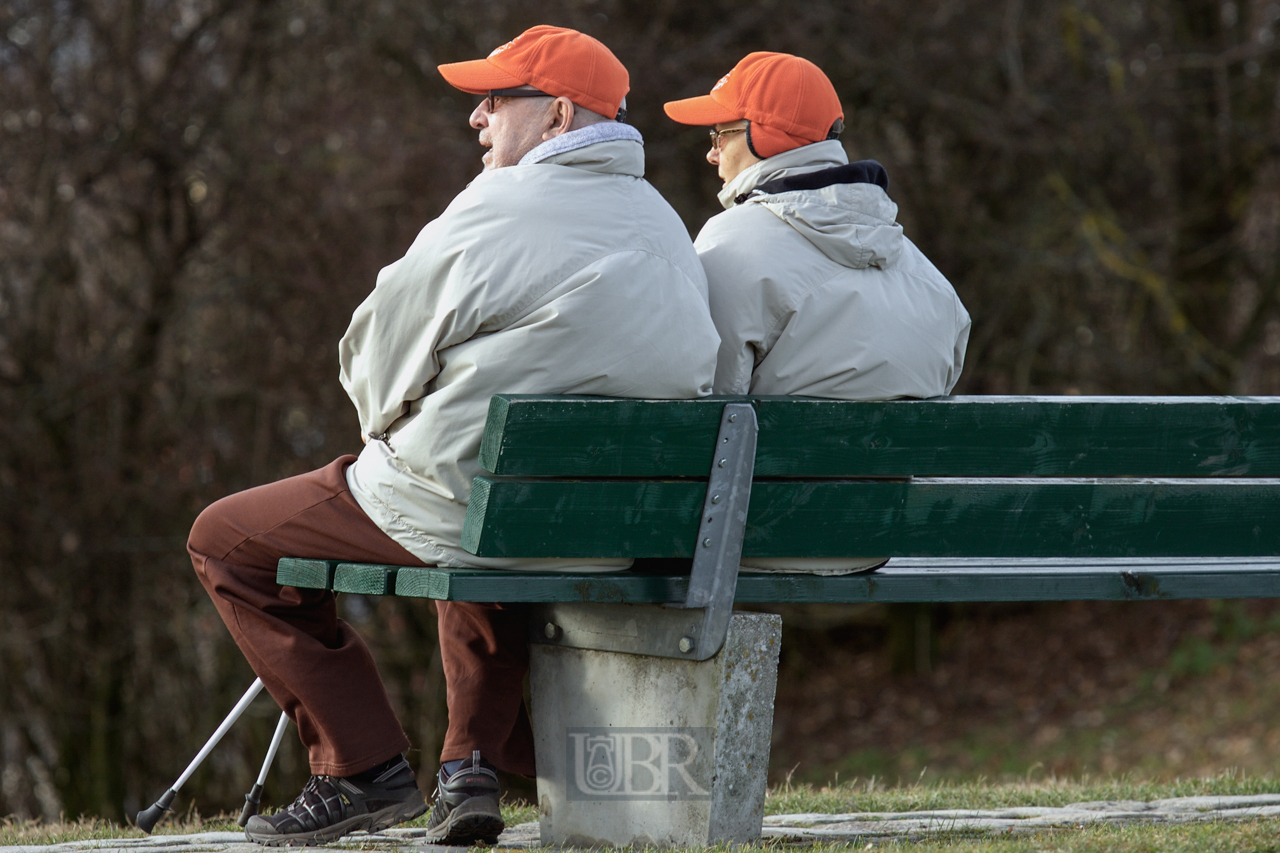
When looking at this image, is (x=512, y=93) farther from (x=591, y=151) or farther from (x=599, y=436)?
(x=599, y=436)

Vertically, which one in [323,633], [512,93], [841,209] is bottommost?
[323,633]

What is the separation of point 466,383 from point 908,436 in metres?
0.96

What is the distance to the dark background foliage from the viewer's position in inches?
366

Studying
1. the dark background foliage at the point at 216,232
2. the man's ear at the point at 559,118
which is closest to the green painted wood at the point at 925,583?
the man's ear at the point at 559,118

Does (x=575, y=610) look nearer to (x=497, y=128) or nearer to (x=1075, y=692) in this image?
(x=497, y=128)

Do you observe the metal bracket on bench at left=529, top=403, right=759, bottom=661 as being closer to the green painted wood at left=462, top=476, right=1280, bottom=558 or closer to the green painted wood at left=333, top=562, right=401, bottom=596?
the green painted wood at left=462, top=476, right=1280, bottom=558

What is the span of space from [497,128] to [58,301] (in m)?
6.51

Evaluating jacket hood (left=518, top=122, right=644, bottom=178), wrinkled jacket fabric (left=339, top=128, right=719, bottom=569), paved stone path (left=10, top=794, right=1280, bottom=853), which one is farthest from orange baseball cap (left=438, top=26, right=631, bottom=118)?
paved stone path (left=10, top=794, right=1280, bottom=853)

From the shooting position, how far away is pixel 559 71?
3648 millimetres

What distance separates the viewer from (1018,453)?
3.53m

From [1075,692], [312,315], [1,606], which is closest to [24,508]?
[1,606]

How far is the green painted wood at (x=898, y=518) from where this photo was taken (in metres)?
3.21

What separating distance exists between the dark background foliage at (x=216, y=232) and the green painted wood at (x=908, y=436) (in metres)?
6.69

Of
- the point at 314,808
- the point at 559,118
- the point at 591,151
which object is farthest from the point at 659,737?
the point at 559,118
